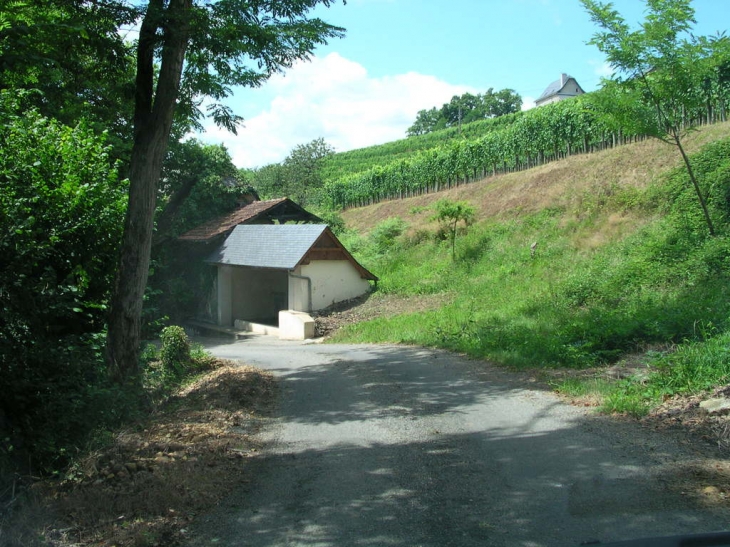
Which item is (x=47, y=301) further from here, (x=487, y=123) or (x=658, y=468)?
(x=487, y=123)

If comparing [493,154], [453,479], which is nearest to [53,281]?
[453,479]

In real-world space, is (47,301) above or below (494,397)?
above

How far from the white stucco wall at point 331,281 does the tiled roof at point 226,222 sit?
240 inches

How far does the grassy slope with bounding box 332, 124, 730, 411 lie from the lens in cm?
1061

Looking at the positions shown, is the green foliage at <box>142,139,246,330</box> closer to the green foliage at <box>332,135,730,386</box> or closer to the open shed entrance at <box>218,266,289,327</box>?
the open shed entrance at <box>218,266,289,327</box>

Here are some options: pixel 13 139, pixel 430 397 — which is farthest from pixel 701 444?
pixel 13 139

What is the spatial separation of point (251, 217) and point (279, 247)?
457 centimetres

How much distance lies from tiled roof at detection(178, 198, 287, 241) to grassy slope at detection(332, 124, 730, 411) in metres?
5.80

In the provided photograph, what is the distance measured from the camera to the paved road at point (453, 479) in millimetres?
4352

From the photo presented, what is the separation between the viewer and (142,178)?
29.1ft

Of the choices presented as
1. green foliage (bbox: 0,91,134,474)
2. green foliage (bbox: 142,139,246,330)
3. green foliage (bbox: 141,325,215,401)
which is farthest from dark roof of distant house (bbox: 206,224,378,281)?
green foliage (bbox: 0,91,134,474)

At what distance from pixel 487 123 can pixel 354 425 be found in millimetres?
57237

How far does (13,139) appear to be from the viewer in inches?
324

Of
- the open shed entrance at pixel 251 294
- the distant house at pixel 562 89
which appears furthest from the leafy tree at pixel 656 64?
the distant house at pixel 562 89
